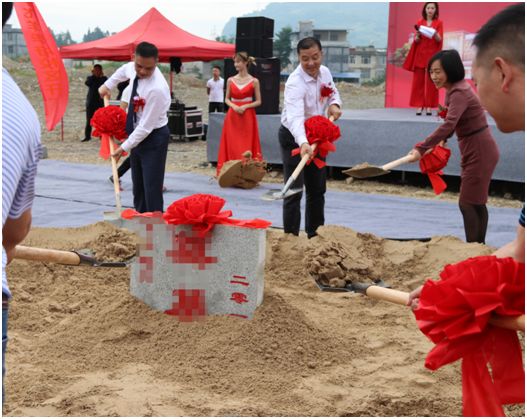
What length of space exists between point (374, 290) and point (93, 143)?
1248 cm

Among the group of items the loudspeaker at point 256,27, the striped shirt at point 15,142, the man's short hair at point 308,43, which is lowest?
the striped shirt at point 15,142

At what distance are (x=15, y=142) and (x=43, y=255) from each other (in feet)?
4.92

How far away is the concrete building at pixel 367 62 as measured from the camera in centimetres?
6181

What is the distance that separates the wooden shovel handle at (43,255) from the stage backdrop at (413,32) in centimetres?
828

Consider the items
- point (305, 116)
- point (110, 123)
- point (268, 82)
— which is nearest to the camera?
point (305, 116)

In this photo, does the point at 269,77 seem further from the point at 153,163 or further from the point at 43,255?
the point at 43,255

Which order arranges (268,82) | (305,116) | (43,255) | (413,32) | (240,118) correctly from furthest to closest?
1. (413,32)
2. (268,82)
3. (240,118)
4. (305,116)
5. (43,255)

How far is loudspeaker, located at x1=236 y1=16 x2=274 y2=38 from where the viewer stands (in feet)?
33.9

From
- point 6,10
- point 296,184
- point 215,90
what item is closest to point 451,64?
point 296,184

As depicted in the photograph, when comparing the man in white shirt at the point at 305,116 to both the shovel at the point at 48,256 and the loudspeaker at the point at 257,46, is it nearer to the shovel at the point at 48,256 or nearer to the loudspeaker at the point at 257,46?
the shovel at the point at 48,256

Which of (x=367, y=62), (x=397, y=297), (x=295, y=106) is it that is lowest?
(x=397, y=297)

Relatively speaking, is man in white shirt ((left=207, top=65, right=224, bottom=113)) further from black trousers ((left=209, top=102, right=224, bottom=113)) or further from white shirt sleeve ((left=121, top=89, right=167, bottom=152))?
white shirt sleeve ((left=121, top=89, right=167, bottom=152))

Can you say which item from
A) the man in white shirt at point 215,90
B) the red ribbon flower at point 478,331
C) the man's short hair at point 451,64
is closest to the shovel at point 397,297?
the red ribbon flower at point 478,331

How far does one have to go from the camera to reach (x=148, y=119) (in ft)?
16.2
